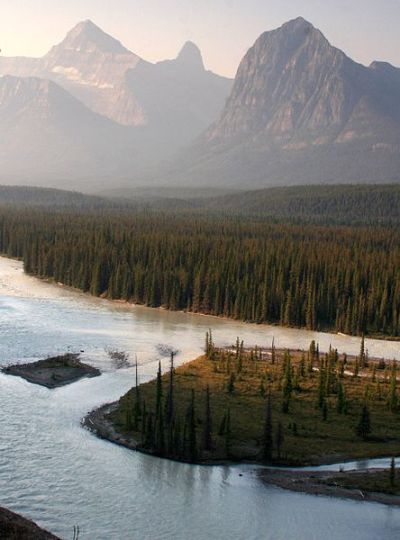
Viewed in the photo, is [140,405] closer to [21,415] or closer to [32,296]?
[21,415]

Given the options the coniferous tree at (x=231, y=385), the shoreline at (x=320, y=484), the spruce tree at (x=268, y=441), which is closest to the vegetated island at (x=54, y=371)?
the coniferous tree at (x=231, y=385)

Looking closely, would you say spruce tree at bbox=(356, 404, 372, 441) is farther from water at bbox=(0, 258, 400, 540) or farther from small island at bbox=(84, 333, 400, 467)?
water at bbox=(0, 258, 400, 540)

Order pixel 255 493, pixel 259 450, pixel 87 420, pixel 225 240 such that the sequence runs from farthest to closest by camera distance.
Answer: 1. pixel 225 240
2. pixel 87 420
3. pixel 259 450
4. pixel 255 493

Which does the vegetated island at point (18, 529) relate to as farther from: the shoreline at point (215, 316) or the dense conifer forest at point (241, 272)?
the dense conifer forest at point (241, 272)

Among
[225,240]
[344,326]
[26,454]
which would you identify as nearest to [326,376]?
[26,454]

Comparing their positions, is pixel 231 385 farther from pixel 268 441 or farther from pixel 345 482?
pixel 345 482

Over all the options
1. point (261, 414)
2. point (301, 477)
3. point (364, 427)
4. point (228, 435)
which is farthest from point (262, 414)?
point (301, 477)

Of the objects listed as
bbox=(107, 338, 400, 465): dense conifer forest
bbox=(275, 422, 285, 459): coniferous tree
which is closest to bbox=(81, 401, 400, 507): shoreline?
bbox=(107, 338, 400, 465): dense conifer forest

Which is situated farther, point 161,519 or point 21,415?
point 21,415
